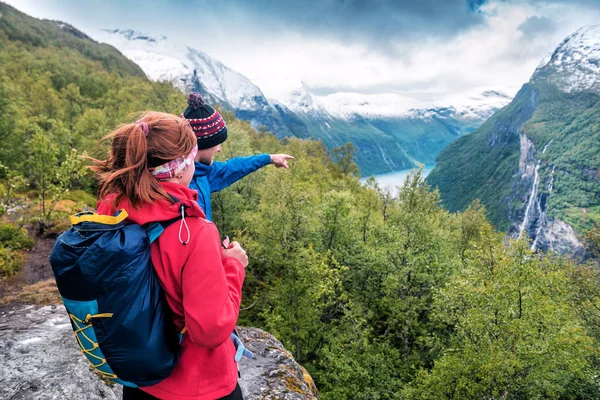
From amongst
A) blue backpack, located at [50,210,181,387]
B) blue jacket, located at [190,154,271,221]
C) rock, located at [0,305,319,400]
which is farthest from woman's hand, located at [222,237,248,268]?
rock, located at [0,305,319,400]

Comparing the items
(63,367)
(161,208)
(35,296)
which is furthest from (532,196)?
(161,208)

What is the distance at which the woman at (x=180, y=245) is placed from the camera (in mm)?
2088

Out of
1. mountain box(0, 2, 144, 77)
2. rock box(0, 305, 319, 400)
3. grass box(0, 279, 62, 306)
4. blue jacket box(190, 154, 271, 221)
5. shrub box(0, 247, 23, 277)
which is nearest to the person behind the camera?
blue jacket box(190, 154, 271, 221)

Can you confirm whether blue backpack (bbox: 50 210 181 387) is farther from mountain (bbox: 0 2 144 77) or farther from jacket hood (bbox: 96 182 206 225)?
mountain (bbox: 0 2 144 77)

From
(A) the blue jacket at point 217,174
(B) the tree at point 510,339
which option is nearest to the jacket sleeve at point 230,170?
(A) the blue jacket at point 217,174

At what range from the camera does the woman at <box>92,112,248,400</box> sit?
2088mm

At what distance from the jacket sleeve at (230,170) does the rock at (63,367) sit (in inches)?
153

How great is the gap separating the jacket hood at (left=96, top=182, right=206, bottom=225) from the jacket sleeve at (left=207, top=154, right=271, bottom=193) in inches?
89.7

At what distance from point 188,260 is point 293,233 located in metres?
20.0

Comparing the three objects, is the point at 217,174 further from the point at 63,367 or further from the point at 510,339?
the point at 510,339

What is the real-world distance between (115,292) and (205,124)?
259cm

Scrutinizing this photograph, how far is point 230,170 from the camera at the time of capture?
491 centimetres

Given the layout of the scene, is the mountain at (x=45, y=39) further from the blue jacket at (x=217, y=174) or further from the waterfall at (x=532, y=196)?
the waterfall at (x=532, y=196)

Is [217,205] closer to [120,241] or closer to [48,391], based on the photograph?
[48,391]
